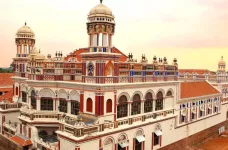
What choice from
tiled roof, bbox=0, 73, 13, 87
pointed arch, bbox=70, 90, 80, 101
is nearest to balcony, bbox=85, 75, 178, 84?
pointed arch, bbox=70, 90, 80, 101

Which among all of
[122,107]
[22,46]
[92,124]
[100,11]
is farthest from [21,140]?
[100,11]

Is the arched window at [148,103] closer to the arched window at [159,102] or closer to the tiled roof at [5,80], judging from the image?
the arched window at [159,102]

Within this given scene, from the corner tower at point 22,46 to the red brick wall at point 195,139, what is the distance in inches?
725

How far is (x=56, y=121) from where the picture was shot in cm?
2178

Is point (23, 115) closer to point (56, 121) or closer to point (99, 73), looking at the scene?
point (56, 121)

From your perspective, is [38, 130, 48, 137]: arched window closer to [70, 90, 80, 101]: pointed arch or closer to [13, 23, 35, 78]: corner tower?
[70, 90, 80, 101]: pointed arch

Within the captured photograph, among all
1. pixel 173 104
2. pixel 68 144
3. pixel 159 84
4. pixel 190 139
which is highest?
pixel 159 84

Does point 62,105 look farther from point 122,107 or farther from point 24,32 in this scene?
point 24,32

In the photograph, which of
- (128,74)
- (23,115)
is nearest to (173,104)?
(128,74)

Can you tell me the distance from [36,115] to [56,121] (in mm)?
1843

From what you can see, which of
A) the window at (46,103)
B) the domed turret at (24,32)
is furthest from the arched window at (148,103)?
the domed turret at (24,32)

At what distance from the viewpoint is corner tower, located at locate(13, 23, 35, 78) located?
94.2 ft

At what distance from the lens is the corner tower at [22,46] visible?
2870cm

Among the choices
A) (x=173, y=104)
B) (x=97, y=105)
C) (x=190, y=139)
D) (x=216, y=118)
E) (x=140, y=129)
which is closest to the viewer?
(x=97, y=105)
